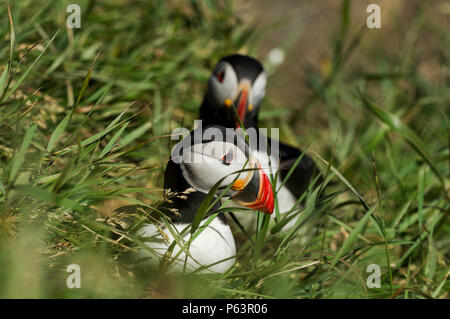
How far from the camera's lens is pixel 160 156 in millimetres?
2281

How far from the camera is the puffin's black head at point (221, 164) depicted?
72.6 inches

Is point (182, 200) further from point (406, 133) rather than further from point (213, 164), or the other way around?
point (406, 133)

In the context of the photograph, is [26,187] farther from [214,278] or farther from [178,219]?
[214,278]

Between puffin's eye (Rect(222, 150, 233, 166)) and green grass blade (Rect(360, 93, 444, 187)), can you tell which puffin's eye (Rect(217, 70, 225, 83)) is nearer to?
green grass blade (Rect(360, 93, 444, 187))

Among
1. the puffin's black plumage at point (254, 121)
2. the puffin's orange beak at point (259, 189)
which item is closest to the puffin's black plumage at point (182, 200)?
the puffin's orange beak at point (259, 189)

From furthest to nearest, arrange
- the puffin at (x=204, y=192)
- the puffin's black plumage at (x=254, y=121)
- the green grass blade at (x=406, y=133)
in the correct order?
the puffin's black plumage at (x=254, y=121), the green grass blade at (x=406, y=133), the puffin at (x=204, y=192)

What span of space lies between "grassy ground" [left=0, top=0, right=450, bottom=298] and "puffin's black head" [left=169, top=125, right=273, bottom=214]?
0.14 metres

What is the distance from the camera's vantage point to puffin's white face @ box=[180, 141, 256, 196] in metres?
1.84

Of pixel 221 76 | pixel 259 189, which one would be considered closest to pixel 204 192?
pixel 259 189

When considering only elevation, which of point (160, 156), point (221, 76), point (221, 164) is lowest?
point (221, 164)

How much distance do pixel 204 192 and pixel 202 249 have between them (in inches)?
8.0

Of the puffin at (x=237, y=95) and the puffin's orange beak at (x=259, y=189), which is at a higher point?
the puffin at (x=237, y=95)

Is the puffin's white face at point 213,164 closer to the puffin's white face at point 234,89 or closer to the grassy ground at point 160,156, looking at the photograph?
the grassy ground at point 160,156
